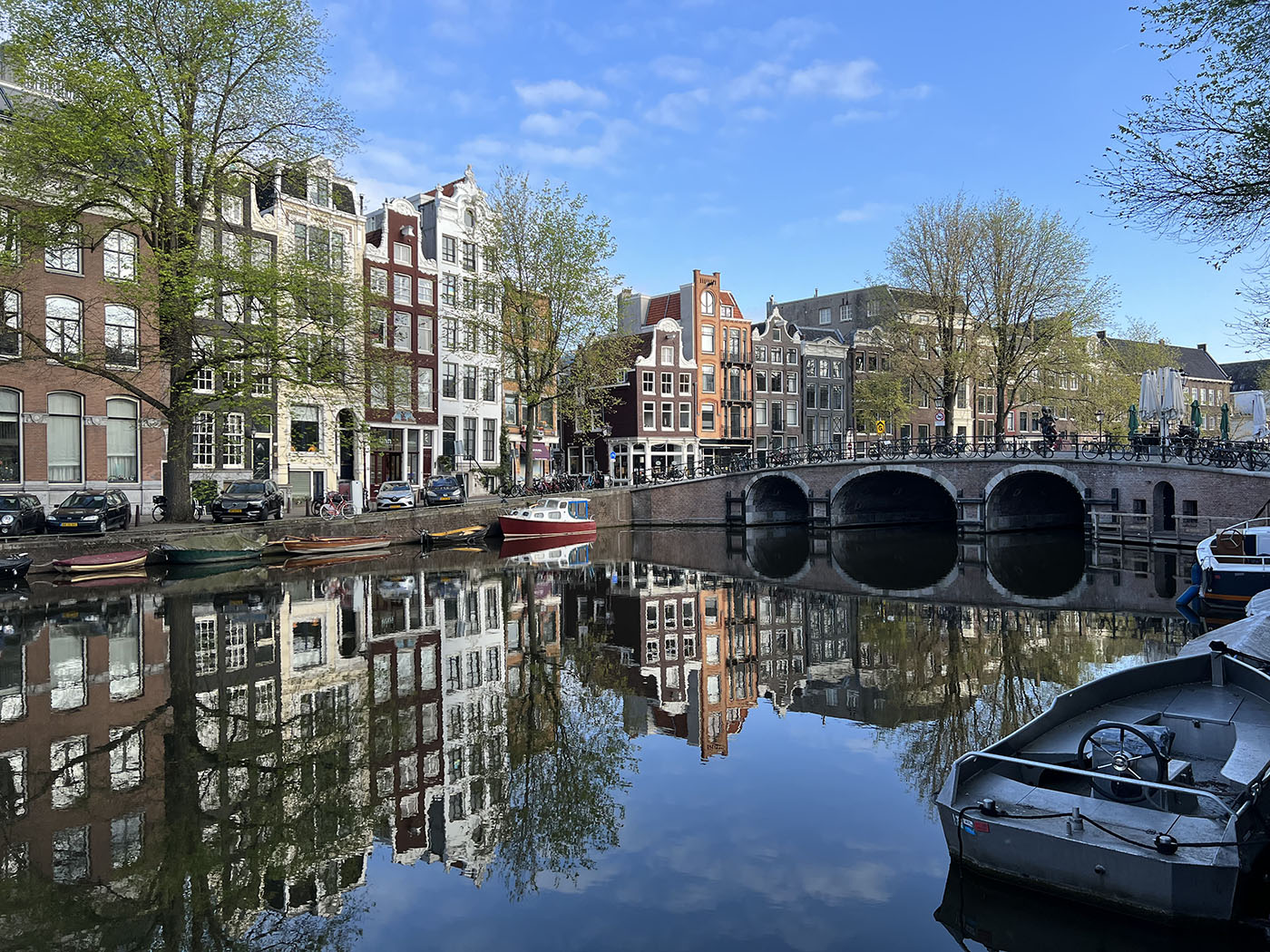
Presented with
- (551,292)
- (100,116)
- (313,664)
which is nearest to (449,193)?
(551,292)

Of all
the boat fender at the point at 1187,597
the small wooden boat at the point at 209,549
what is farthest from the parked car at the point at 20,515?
the boat fender at the point at 1187,597

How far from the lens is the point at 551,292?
39.2m

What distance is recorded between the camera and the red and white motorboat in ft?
115

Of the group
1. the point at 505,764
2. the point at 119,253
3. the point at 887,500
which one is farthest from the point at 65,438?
the point at 887,500

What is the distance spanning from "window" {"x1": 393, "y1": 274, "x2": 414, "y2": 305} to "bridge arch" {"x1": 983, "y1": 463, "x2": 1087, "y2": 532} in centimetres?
2790

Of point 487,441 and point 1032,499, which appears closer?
point 1032,499

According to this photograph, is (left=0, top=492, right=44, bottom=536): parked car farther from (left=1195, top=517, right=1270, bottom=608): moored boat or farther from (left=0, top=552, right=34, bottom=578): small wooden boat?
(left=1195, top=517, right=1270, bottom=608): moored boat

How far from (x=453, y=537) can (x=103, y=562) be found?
12.2m

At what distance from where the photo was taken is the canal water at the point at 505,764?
20.5ft

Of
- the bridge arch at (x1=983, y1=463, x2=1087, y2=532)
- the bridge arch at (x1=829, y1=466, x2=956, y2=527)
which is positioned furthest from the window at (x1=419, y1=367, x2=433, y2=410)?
the bridge arch at (x1=983, y1=463, x2=1087, y2=532)

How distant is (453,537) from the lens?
108 feet

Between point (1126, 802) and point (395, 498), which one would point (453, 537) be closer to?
point (395, 498)

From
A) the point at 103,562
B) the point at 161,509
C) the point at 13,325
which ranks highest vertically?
the point at 13,325

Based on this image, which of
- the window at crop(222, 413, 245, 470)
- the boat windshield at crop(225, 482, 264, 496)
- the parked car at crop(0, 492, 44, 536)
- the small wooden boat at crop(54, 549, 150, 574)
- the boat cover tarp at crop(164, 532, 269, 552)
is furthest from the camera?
the window at crop(222, 413, 245, 470)
